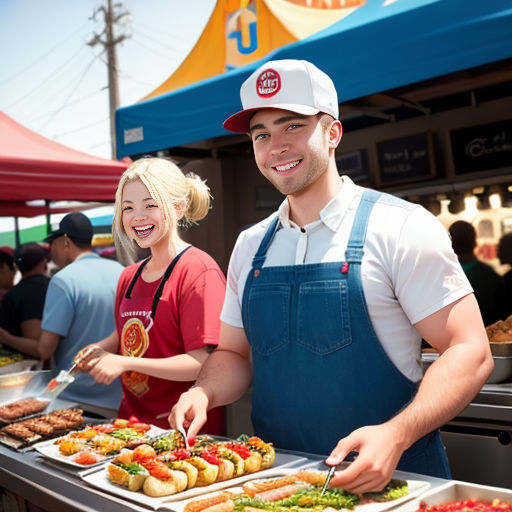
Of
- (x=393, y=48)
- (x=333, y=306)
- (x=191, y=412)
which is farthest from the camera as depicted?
(x=393, y=48)

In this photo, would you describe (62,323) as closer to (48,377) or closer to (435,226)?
(48,377)

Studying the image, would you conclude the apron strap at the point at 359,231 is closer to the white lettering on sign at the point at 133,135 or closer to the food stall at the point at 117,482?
the food stall at the point at 117,482

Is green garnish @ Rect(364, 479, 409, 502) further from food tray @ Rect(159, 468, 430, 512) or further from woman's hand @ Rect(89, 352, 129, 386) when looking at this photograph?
woman's hand @ Rect(89, 352, 129, 386)

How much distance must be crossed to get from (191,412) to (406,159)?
3.80 meters

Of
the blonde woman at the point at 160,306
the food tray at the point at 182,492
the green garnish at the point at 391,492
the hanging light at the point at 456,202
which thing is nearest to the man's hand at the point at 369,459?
the green garnish at the point at 391,492

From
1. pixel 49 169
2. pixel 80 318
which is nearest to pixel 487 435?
pixel 80 318

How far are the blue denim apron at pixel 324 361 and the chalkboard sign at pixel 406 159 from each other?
3.40 metres

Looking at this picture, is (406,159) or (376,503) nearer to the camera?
(376,503)

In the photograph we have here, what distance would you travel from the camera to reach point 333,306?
5.50 feet

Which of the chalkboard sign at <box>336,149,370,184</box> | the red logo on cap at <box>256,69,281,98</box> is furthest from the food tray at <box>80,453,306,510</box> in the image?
the chalkboard sign at <box>336,149,370,184</box>

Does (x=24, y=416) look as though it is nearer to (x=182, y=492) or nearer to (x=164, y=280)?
(x=164, y=280)

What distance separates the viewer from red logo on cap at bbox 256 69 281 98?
1.76 m

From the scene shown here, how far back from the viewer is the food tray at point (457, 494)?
129 cm

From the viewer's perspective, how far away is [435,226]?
1.64 m
